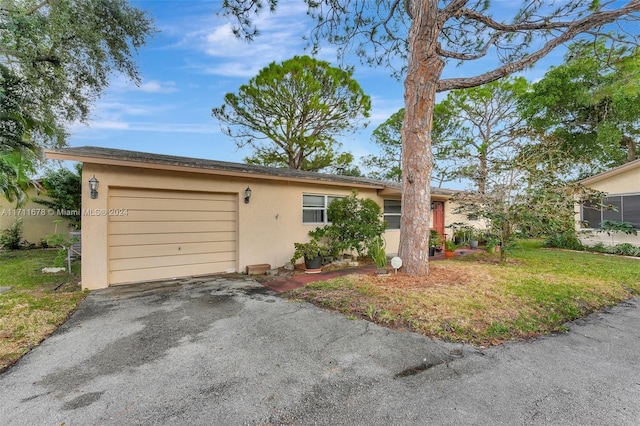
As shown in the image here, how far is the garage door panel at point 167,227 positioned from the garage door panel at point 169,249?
323mm

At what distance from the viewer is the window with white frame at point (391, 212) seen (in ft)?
35.3

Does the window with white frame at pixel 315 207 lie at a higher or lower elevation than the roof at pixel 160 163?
lower

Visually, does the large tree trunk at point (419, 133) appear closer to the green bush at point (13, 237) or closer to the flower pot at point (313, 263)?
the flower pot at point (313, 263)

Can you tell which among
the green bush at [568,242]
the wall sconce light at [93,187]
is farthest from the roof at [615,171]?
the wall sconce light at [93,187]

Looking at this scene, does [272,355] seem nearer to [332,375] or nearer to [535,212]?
[332,375]

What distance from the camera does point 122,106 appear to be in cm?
1046

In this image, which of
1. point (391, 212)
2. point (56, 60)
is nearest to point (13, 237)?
point (56, 60)

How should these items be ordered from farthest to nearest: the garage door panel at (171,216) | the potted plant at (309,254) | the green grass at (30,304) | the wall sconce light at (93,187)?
the potted plant at (309,254), the garage door panel at (171,216), the wall sconce light at (93,187), the green grass at (30,304)

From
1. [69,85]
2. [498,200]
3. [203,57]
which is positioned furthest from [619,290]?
[69,85]

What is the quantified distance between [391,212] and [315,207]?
11.7 ft

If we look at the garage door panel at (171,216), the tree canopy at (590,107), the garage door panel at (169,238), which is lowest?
the garage door panel at (169,238)

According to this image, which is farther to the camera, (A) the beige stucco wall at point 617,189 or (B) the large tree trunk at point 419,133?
(A) the beige stucco wall at point 617,189

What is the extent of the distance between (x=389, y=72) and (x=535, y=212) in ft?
18.3

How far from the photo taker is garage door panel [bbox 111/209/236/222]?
6.13 meters
